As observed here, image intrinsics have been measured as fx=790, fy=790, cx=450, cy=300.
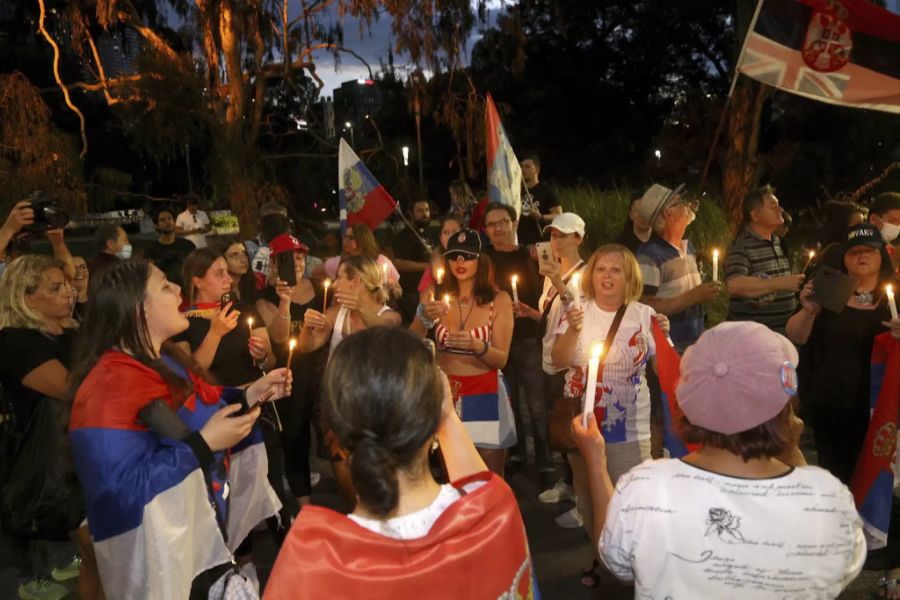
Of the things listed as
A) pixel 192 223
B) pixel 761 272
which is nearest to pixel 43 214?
pixel 761 272

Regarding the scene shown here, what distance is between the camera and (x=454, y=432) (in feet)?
7.55

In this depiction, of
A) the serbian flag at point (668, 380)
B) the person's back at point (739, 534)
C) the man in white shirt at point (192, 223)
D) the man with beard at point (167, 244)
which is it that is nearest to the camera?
the person's back at point (739, 534)

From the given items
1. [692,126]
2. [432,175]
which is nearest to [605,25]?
[692,126]

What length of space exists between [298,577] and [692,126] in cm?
2941

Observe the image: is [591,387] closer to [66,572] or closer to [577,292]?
[577,292]

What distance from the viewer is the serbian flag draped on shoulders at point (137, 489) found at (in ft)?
9.28

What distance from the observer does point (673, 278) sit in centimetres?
534

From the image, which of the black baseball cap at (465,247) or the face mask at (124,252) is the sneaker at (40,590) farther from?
the face mask at (124,252)

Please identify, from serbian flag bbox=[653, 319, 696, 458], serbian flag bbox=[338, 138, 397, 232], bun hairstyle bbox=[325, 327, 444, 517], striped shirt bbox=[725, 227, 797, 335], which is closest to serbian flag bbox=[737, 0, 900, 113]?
striped shirt bbox=[725, 227, 797, 335]

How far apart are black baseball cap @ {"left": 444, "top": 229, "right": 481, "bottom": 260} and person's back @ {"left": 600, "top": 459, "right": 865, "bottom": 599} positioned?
2.97 metres

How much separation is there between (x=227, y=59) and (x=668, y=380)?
41.0 ft

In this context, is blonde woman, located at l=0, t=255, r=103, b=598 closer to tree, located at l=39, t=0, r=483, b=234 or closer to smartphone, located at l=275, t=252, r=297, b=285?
smartphone, located at l=275, t=252, r=297, b=285

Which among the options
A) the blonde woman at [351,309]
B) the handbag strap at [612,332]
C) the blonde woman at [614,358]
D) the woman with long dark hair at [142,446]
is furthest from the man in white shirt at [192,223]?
the woman with long dark hair at [142,446]

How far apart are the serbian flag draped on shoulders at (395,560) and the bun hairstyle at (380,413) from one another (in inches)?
4.2
